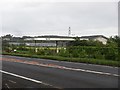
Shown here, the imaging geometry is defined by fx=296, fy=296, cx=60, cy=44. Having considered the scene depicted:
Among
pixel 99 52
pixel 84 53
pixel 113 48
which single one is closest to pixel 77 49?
pixel 84 53

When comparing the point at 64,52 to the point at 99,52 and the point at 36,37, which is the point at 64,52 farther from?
the point at 36,37

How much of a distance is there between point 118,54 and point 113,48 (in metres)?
1.67

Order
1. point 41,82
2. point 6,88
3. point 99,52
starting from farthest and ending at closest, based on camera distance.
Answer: point 99,52 → point 41,82 → point 6,88

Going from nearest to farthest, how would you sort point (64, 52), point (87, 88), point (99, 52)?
point (87, 88) → point (99, 52) → point (64, 52)

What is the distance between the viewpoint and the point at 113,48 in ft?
92.5

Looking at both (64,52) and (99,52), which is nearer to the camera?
(99,52)

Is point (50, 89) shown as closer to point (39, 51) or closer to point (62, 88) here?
point (62, 88)

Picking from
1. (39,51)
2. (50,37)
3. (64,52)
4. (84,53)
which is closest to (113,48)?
(84,53)

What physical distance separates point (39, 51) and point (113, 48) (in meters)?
16.7

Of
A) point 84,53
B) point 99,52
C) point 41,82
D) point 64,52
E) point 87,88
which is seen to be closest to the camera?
point 87,88

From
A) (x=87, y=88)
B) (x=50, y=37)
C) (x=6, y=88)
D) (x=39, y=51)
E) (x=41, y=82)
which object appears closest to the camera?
(x=87, y=88)

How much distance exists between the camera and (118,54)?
2661cm

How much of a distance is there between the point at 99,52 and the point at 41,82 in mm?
19677

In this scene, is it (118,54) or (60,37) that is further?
(60,37)
